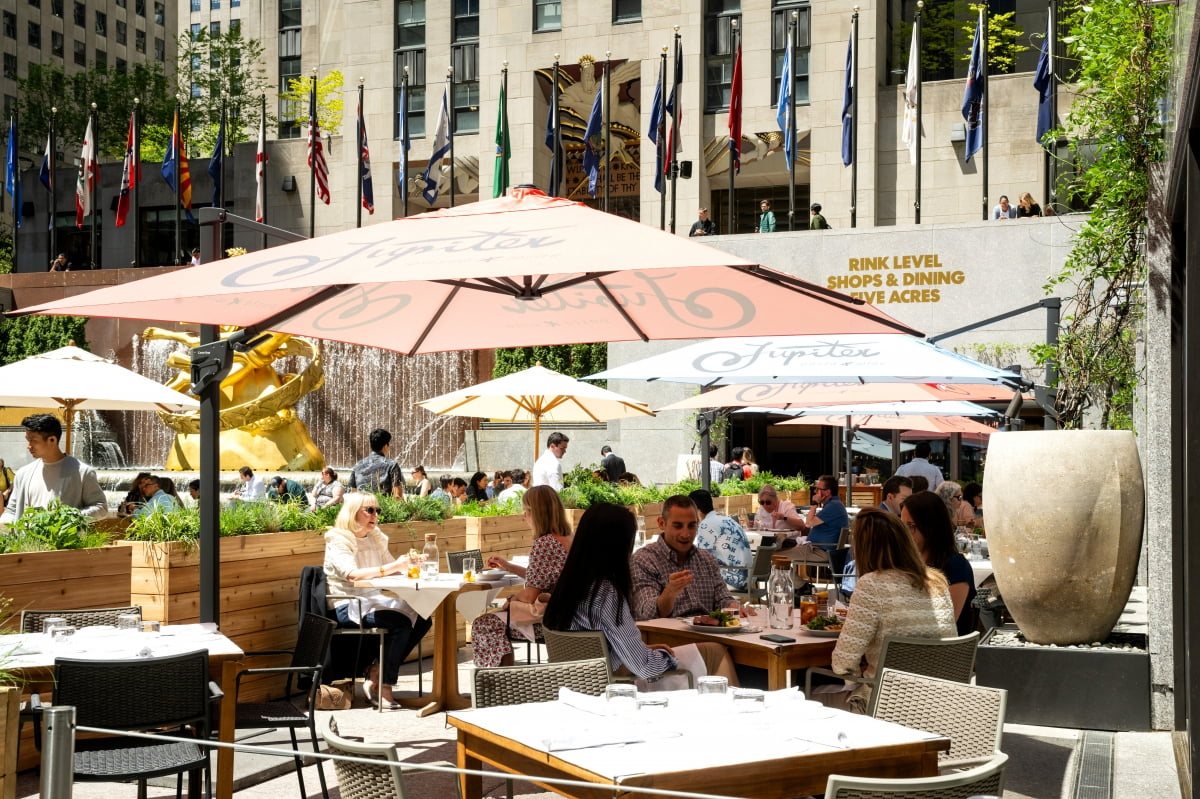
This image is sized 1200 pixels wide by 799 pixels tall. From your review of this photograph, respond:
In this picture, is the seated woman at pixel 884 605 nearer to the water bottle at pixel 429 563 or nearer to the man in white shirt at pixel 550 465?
the water bottle at pixel 429 563

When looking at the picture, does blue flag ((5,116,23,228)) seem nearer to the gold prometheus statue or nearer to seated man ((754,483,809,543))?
the gold prometheus statue

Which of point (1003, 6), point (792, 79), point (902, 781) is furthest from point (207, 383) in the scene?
point (1003, 6)

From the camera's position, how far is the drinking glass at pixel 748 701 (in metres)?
4.57

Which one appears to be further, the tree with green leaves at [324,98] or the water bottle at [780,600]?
the tree with green leaves at [324,98]

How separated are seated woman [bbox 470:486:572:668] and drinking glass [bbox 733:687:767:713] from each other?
146 inches

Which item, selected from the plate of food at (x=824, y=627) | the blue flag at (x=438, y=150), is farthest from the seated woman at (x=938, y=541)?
the blue flag at (x=438, y=150)

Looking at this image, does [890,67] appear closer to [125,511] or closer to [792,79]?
[792,79]

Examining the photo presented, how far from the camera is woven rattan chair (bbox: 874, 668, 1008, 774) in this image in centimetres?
484

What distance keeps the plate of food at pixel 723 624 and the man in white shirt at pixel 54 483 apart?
530 cm

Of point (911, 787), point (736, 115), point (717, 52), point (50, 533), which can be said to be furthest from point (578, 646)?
point (717, 52)

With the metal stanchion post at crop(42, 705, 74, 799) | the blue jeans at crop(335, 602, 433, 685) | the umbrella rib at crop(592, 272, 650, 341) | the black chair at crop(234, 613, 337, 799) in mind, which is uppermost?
the umbrella rib at crop(592, 272, 650, 341)

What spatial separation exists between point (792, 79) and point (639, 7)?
13250 millimetres

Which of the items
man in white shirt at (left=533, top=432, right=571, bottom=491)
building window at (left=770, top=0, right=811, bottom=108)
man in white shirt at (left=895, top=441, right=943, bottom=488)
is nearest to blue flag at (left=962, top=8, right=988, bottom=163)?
building window at (left=770, top=0, right=811, bottom=108)

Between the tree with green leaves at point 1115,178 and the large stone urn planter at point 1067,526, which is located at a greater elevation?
the tree with green leaves at point 1115,178
